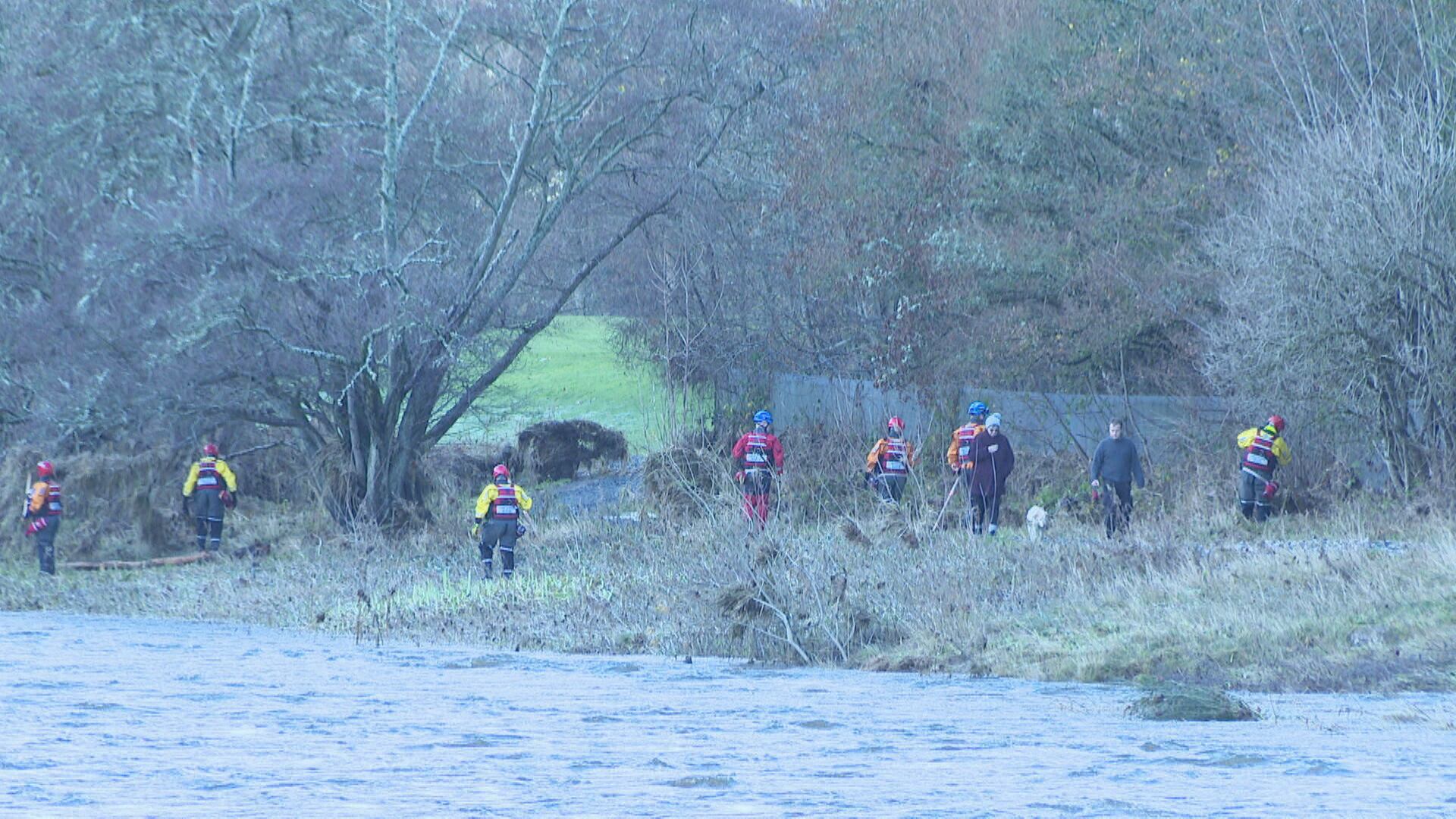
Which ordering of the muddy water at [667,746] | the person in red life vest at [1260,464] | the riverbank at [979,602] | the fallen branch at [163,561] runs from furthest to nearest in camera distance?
the fallen branch at [163,561] < the person in red life vest at [1260,464] < the riverbank at [979,602] < the muddy water at [667,746]

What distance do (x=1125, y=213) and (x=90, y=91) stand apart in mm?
16032

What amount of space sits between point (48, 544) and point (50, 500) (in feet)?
2.78

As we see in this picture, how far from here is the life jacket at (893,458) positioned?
24.0m

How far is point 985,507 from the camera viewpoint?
2319cm

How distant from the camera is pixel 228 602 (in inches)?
893

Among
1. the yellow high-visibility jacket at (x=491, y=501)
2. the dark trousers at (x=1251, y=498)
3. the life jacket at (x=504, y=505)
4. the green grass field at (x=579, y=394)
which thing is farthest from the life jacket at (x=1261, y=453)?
the green grass field at (x=579, y=394)

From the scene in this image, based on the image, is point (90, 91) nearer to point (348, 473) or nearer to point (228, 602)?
point (348, 473)

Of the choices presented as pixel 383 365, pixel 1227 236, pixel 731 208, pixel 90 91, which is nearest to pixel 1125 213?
pixel 1227 236

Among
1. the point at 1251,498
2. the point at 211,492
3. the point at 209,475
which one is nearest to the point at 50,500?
the point at 209,475

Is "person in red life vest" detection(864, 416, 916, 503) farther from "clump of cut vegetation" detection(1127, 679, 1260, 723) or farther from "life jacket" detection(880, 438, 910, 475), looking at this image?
"clump of cut vegetation" detection(1127, 679, 1260, 723)

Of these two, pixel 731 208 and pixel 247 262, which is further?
pixel 731 208

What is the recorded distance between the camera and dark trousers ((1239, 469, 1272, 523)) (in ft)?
77.5

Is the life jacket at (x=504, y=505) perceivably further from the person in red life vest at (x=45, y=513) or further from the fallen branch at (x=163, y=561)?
the person in red life vest at (x=45, y=513)

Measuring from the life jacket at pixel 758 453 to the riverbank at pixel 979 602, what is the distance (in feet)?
4.70
